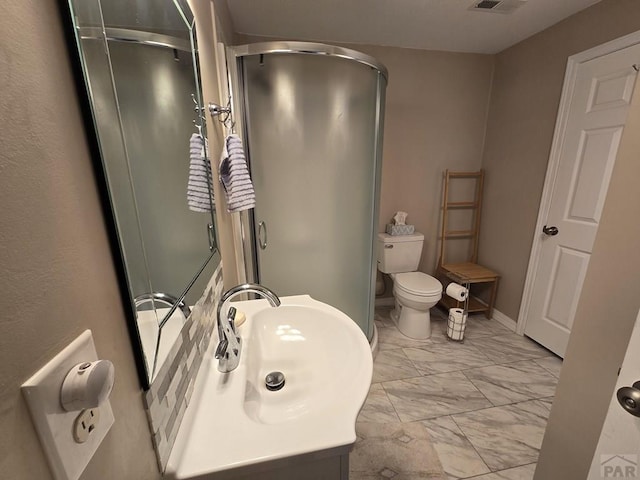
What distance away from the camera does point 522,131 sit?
7.32ft

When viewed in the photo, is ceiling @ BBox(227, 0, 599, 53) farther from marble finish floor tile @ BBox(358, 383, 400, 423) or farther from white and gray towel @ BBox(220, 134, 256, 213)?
marble finish floor tile @ BBox(358, 383, 400, 423)

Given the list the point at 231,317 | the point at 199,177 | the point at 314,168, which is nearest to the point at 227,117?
the point at 314,168

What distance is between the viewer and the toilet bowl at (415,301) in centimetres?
220

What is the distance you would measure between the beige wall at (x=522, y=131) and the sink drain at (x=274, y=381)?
225 centimetres

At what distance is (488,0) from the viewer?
1.66 meters

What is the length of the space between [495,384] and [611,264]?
1.49 metres

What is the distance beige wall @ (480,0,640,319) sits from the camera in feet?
5.87

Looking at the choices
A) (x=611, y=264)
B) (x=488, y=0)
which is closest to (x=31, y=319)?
(x=611, y=264)

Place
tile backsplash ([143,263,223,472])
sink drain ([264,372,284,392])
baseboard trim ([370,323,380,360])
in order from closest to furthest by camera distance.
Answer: tile backsplash ([143,263,223,472]) → sink drain ([264,372,284,392]) → baseboard trim ([370,323,380,360])

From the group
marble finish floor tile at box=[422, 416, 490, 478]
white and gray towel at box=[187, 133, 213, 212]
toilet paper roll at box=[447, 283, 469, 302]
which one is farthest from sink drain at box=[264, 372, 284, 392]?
toilet paper roll at box=[447, 283, 469, 302]

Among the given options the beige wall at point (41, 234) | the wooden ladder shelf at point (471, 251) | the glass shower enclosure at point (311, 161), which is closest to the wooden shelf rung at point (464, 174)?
the wooden ladder shelf at point (471, 251)

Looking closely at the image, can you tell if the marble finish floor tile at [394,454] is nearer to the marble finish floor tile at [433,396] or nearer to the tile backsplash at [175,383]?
the marble finish floor tile at [433,396]

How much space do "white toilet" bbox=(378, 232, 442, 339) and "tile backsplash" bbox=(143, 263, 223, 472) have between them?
1.75 metres

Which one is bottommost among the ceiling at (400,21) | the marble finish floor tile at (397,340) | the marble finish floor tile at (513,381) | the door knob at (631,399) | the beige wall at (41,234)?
the marble finish floor tile at (513,381)
